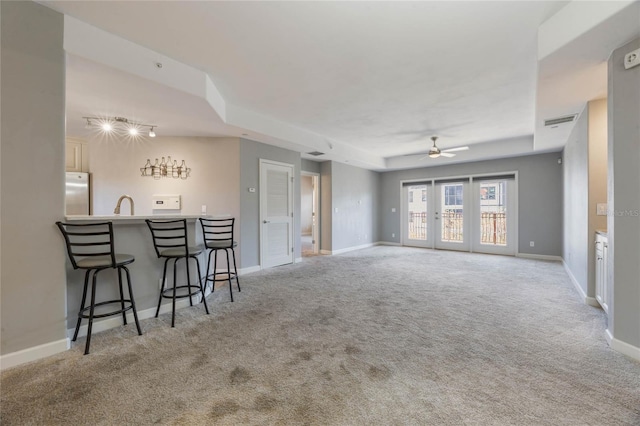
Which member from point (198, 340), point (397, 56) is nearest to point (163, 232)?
point (198, 340)

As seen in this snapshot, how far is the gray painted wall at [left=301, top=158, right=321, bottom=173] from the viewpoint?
6.98 metres

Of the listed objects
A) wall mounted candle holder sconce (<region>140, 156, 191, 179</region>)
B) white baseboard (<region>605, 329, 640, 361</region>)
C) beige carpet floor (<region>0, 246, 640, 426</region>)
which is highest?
wall mounted candle holder sconce (<region>140, 156, 191, 179</region>)

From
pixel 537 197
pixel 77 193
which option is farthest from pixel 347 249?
pixel 77 193

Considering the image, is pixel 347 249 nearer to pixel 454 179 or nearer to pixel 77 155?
pixel 454 179

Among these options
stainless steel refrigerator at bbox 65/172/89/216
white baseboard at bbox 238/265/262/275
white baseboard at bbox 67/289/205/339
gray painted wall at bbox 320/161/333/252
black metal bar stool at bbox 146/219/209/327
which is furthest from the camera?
gray painted wall at bbox 320/161/333/252

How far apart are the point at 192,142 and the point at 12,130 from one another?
3013 millimetres

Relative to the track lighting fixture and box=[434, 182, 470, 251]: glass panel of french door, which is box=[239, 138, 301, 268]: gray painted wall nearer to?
the track lighting fixture

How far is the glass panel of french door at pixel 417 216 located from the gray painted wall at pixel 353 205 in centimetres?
96

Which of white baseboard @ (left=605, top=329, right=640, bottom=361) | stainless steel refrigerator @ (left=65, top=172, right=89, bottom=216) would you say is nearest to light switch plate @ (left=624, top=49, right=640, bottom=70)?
white baseboard @ (left=605, top=329, right=640, bottom=361)

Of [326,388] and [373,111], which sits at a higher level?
[373,111]

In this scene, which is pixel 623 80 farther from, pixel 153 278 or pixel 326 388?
pixel 153 278

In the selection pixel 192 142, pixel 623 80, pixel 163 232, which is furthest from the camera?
pixel 192 142

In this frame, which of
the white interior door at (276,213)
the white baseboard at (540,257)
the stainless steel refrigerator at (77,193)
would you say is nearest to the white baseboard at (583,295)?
the white baseboard at (540,257)

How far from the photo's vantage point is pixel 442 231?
7867mm
